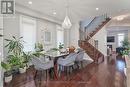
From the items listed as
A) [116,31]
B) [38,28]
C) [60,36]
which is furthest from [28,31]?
[116,31]

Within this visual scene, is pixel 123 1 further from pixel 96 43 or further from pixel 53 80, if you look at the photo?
pixel 96 43

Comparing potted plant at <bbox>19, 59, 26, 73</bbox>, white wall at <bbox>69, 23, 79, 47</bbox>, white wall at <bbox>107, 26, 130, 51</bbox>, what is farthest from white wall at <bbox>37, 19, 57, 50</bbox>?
white wall at <bbox>107, 26, 130, 51</bbox>

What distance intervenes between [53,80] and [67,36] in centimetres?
714

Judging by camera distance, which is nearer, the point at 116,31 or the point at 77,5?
the point at 77,5

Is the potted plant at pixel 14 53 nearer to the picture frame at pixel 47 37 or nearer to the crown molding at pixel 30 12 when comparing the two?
the crown molding at pixel 30 12

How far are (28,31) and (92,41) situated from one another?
17.8 feet

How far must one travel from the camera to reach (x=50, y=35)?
10039 mm

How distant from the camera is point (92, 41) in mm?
11555

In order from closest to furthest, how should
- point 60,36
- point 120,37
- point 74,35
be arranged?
1. point 60,36
2. point 74,35
3. point 120,37

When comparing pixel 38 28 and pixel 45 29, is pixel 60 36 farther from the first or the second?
pixel 38 28

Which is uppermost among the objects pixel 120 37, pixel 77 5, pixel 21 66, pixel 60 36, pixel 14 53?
pixel 77 5

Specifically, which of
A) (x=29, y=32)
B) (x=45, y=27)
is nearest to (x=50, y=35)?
(x=45, y=27)

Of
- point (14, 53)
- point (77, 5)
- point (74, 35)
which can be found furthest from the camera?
point (74, 35)

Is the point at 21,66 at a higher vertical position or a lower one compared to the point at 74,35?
lower
